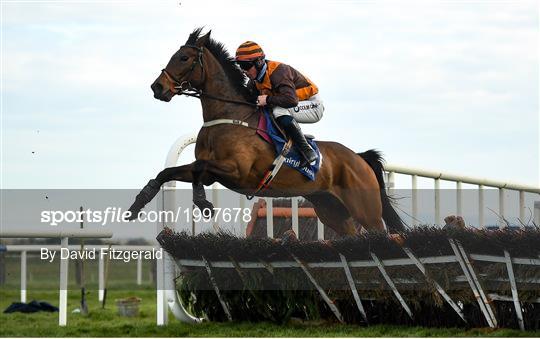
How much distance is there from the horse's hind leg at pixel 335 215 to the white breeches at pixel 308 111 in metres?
0.76

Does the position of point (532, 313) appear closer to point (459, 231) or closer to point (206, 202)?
point (459, 231)

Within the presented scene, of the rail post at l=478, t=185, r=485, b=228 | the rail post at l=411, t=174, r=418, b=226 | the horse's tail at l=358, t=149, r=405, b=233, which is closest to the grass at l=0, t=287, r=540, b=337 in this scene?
the horse's tail at l=358, t=149, r=405, b=233

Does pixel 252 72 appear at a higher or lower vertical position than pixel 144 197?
higher

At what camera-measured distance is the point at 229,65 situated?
290 inches

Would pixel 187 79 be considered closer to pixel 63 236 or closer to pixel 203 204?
pixel 203 204

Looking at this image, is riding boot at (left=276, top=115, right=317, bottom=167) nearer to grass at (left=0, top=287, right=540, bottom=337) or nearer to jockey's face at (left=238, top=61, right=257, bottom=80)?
jockey's face at (left=238, top=61, right=257, bottom=80)

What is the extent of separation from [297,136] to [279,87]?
A: 0.39 metres

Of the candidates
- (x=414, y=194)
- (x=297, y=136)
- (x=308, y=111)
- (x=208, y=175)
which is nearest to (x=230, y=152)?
(x=208, y=175)

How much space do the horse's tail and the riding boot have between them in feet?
3.16

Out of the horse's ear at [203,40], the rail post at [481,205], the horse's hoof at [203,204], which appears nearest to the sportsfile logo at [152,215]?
the horse's hoof at [203,204]

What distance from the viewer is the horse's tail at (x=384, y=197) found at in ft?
26.7

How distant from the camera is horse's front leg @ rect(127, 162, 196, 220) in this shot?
6559 mm

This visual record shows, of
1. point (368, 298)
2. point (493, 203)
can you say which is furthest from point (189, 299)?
point (493, 203)

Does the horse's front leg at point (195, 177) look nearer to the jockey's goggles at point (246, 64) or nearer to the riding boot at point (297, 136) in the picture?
the riding boot at point (297, 136)
